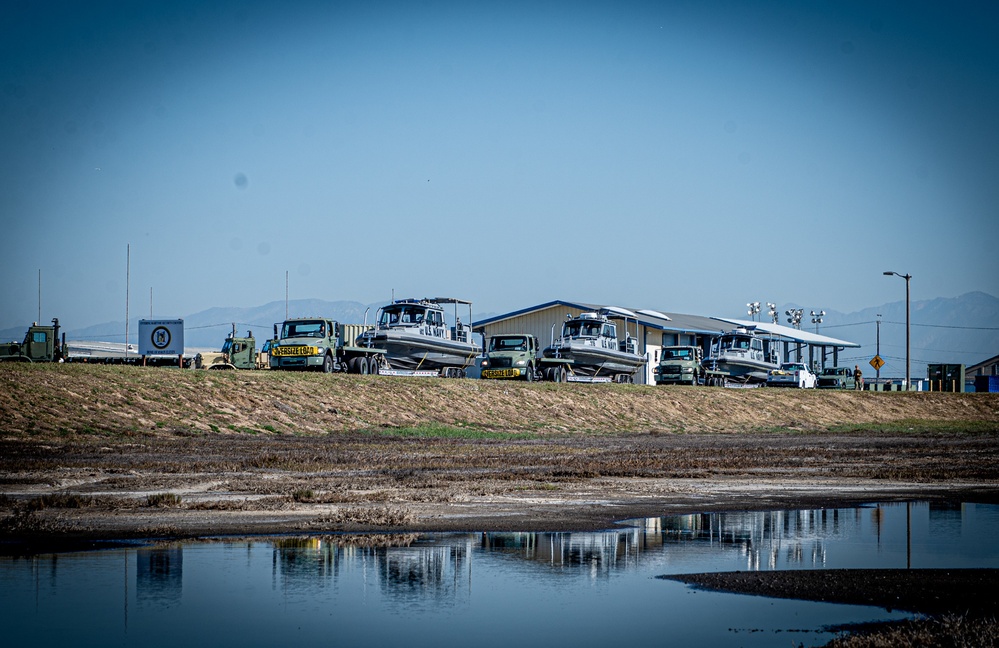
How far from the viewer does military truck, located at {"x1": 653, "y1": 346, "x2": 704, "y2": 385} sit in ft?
191

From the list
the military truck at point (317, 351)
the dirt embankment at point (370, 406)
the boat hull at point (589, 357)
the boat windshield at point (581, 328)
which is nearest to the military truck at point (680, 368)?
the boat hull at point (589, 357)

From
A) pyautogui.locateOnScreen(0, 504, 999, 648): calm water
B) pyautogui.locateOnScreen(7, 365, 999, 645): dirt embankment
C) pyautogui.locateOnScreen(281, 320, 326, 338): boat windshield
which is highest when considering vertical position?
pyautogui.locateOnScreen(281, 320, 326, 338): boat windshield

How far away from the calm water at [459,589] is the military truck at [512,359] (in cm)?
3637

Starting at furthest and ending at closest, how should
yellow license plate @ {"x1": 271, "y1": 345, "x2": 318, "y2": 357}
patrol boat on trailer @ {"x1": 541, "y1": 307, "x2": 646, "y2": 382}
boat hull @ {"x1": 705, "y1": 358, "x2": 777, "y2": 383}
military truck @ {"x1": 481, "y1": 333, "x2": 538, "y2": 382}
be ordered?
boat hull @ {"x1": 705, "y1": 358, "x2": 777, "y2": 383} < patrol boat on trailer @ {"x1": 541, "y1": 307, "x2": 646, "y2": 382} < military truck @ {"x1": 481, "y1": 333, "x2": 538, "y2": 382} < yellow license plate @ {"x1": 271, "y1": 345, "x2": 318, "y2": 357}

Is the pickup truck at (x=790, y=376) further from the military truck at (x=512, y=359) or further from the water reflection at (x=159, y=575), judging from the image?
the water reflection at (x=159, y=575)

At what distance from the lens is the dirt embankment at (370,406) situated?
2834cm

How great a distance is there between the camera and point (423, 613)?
8117 millimetres

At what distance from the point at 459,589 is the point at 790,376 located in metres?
61.3

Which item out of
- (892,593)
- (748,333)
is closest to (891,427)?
(748,333)

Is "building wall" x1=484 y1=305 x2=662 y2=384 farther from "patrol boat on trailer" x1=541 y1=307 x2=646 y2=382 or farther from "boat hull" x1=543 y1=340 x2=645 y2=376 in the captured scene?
"boat hull" x1=543 y1=340 x2=645 y2=376

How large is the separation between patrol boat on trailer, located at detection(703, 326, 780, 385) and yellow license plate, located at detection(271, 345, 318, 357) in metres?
27.7

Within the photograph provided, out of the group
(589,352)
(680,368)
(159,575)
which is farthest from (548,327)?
(159,575)

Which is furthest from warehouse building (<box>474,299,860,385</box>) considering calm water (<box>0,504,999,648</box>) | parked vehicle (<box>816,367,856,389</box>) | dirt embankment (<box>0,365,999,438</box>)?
calm water (<box>0,504,999,648</box>)

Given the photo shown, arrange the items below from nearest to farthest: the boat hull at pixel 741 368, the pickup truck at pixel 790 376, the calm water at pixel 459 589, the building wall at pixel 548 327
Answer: the calm water at pixel 459 589, the boat hull at pixel 741 368, the pickup truck at pixel 790 376, the building wall at pixel 548 327
